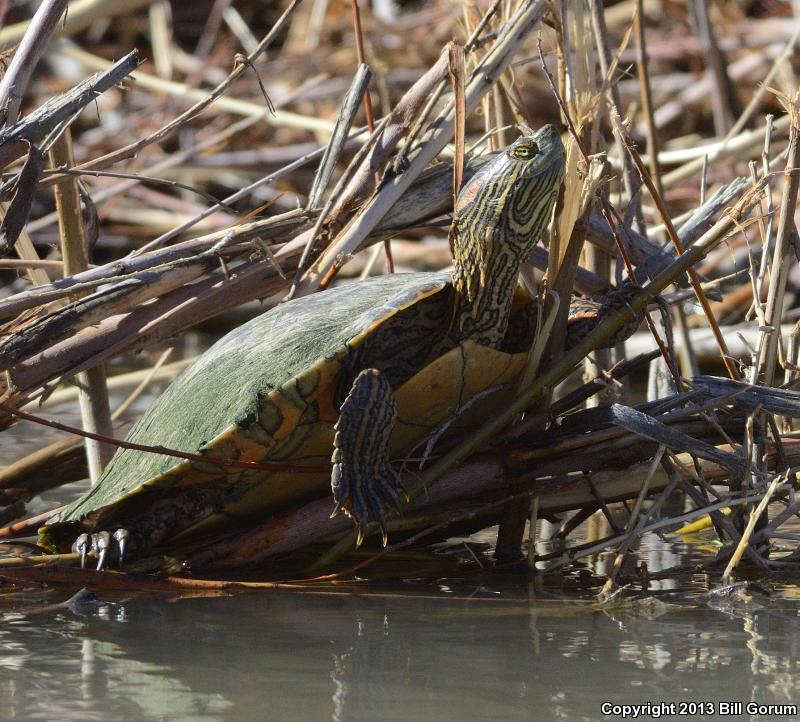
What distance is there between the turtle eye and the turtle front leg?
621 mm

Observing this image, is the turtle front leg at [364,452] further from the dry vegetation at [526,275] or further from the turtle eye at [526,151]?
the turtle eye at [526,151]

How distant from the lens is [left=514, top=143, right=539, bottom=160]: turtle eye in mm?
2439

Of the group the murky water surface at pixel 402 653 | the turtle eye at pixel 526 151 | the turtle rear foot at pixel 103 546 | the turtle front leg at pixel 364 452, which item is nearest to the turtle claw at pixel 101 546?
the turtle rear foot at pixel 103 546

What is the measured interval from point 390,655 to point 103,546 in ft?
2.79

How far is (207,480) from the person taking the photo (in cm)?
240

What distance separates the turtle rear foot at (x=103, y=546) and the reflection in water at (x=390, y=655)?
22 cm

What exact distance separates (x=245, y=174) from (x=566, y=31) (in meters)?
4.31

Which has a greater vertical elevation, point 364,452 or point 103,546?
point 364,452

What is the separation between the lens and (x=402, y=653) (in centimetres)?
178

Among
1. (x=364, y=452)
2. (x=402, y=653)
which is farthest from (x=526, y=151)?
(x=402, y=653)

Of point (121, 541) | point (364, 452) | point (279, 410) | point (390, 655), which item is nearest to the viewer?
point (390, 655)

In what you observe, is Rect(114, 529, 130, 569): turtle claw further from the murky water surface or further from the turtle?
the murky water surface

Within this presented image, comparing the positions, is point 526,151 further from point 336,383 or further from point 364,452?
point 364,452

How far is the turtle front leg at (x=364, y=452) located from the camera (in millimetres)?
2150
